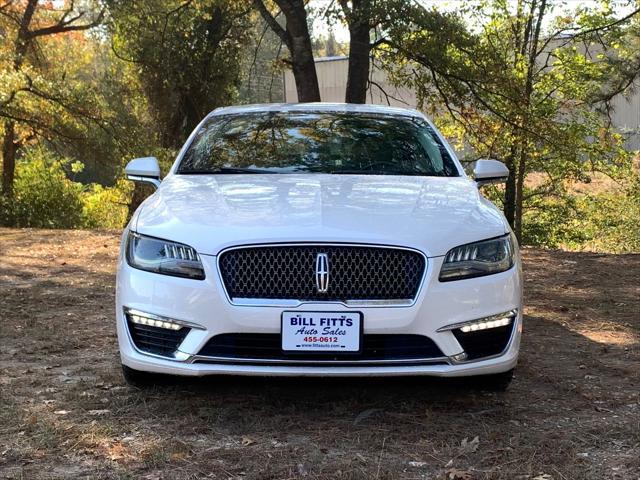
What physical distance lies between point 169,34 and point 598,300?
10176 mm

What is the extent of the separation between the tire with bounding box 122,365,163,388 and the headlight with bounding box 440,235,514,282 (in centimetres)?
155

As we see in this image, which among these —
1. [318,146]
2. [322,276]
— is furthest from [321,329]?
[318,146]

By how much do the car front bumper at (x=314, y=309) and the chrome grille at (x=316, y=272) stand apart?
2.2 inches

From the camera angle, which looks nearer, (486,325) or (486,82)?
(486,325)

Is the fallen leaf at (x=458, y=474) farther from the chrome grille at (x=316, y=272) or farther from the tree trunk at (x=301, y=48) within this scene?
the tree trunk at (x=301, y=48)

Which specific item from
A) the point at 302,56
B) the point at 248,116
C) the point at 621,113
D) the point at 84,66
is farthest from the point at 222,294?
the point at 621,113

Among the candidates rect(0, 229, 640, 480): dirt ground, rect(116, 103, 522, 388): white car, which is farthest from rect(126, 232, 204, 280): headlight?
rect(0, 229, 640, 480): dirt ground

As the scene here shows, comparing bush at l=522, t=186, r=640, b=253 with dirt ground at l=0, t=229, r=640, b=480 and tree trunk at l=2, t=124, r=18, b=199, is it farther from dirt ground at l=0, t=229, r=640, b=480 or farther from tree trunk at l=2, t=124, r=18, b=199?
dirt ground at l=0, t=229, r=640, b=480

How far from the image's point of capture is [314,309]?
306cm

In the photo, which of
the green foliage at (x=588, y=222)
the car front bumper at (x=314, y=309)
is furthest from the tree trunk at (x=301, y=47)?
the green foliage at (x=588, y=222)

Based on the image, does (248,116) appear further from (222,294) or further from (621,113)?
(621,113)

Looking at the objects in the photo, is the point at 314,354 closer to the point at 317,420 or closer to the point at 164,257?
the point at 317,420

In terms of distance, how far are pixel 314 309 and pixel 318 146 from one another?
1679 mm

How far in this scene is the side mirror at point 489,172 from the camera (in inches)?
176
